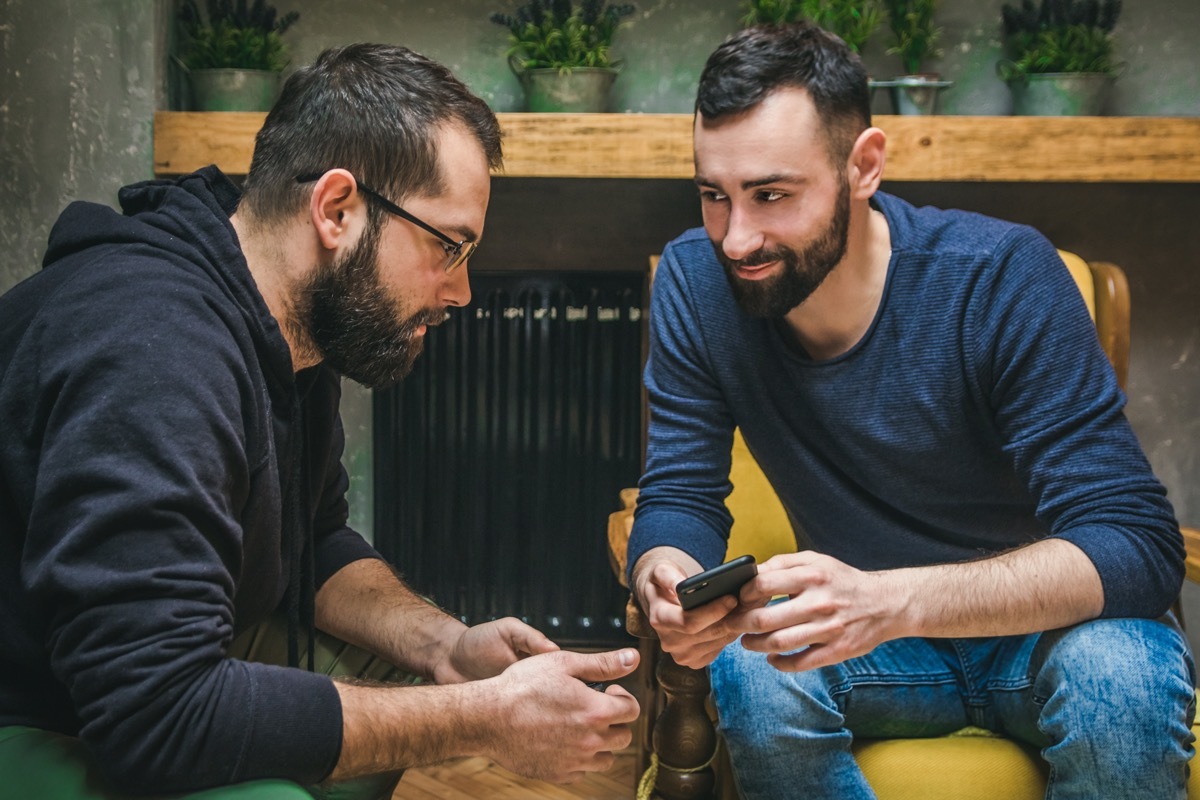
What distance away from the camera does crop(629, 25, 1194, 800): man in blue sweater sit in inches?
50.1

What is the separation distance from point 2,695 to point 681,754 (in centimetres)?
84

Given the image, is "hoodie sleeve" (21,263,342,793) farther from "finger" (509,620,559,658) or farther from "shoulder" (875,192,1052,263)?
"shoulder" (875,192,1052,263)

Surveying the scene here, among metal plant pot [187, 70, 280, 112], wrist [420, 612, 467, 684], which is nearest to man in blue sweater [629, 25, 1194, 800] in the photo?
wrist [420, 612, 467, 684]

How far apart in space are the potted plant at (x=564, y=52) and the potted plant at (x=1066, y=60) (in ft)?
2.67

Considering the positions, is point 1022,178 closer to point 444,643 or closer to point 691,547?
point 691,547

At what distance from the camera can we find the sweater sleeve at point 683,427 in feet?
5.25

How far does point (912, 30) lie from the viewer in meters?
2.34

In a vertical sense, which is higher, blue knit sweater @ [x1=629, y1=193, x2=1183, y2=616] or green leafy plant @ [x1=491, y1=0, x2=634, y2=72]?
green leafy plant @ [x1=491, y1=0, x2=634, y2=72]

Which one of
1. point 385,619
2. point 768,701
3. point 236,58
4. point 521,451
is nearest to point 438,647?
point 385,619

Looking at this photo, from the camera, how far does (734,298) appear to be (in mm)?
1585

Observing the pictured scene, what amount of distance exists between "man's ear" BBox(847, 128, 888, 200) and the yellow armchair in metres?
0.59

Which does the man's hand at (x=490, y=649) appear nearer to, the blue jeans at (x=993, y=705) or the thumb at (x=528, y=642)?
the thumb at (x=528, y=642)

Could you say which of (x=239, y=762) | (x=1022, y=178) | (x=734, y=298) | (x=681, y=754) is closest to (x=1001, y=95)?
(x=1022, y=178)

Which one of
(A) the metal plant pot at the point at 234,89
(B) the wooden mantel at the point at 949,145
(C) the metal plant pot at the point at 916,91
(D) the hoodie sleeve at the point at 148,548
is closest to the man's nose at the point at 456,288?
(D) the hoodie sleeve at the point at 148,548
